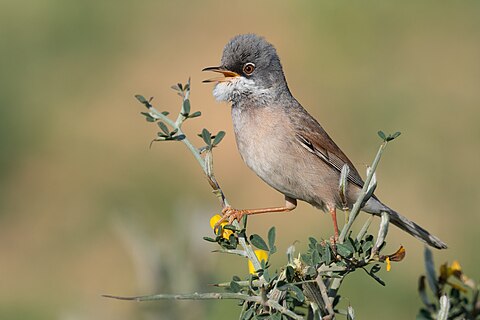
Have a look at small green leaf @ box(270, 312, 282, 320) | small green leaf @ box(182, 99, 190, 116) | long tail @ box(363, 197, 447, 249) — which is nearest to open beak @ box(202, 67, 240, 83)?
long tail @ box(363, 197, 447, 249)

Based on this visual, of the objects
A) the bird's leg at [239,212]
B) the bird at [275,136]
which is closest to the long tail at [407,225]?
the bird at [275,136]

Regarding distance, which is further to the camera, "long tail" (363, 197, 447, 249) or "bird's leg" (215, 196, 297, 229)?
"long tail" (363, 197, 447, 249)

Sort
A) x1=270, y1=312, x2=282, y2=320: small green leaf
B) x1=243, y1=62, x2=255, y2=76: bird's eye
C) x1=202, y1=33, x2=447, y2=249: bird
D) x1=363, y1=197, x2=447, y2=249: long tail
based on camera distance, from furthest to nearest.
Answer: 1. x1=243, y1=62, x2=255, y2=76: bird's eye
2. x1=202, y1=33, x2=447, y2=249: bird
3. x1=363, y1=197, x2=447, y2=249: long tail
4. x1=270, y1=312, x2=282, y2=320: small green leaf

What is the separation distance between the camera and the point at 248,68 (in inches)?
173

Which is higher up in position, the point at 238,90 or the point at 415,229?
the point at 238,90

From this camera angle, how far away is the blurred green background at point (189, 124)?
8352 millimetres

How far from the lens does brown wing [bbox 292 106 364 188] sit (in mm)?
4535

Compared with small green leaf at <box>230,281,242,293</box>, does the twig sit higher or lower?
higher

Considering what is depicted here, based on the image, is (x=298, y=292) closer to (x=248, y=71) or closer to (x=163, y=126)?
(x=163, y=126)

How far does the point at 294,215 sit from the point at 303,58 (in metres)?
3.35

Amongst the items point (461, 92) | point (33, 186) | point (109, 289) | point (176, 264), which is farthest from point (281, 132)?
point (461, 92)

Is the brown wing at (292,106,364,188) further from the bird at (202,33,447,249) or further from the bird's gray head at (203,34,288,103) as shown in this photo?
the bird's gray head at (203,34,288,103)

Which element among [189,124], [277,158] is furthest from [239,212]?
[189,124]

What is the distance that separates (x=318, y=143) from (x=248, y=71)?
0.54 meters
